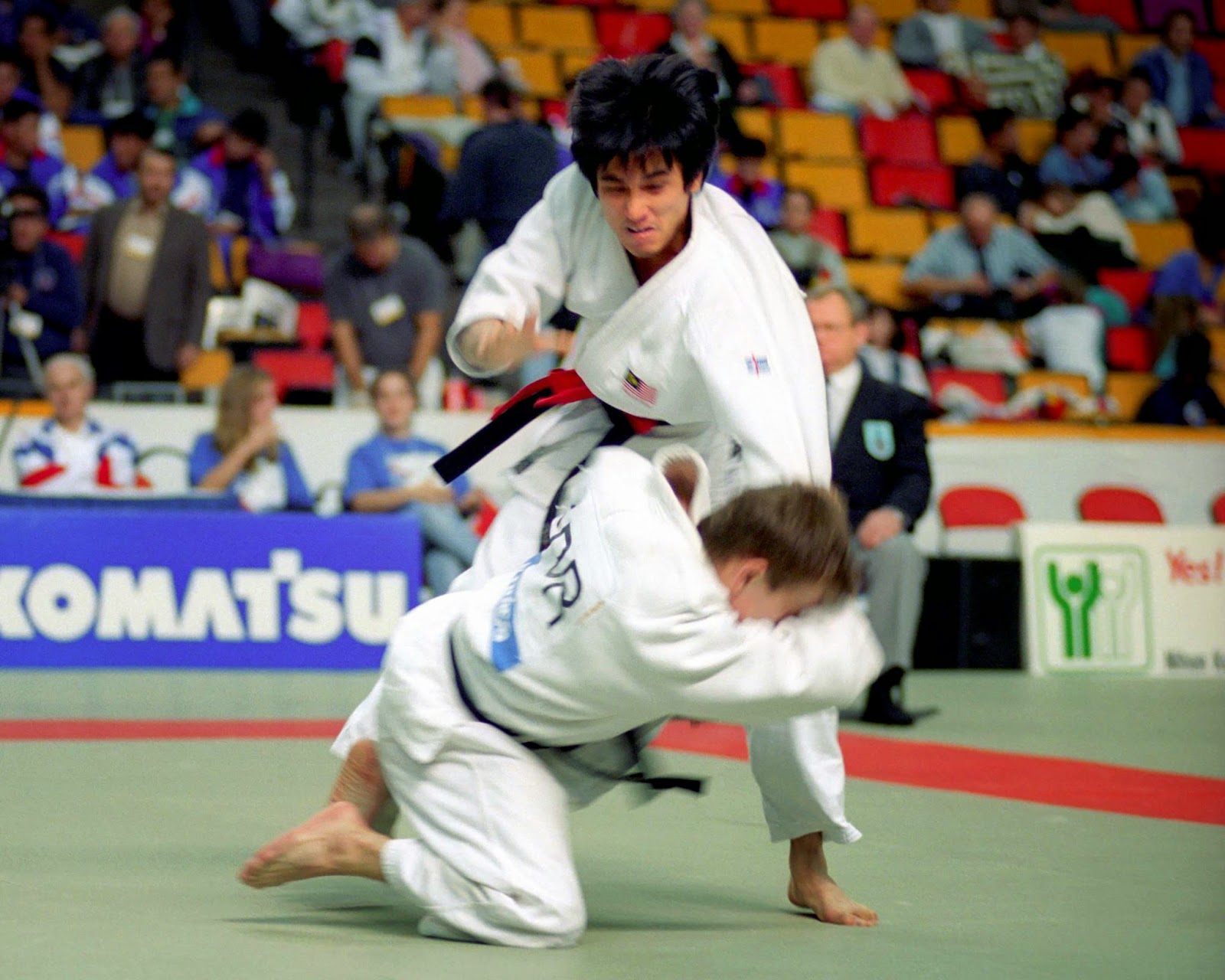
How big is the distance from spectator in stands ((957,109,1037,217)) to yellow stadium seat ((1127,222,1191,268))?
82cm

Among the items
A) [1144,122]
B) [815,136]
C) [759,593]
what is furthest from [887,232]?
[759,593]

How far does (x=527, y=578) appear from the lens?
8.84 ft

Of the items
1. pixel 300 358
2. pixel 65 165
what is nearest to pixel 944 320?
pixel 300 358

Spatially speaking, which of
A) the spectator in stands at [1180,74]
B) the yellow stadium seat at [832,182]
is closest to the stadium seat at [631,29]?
the yellow stadium seat at [832,182]

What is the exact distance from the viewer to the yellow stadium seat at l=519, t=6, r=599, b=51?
11.7 meters

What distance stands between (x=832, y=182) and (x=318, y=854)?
926cm

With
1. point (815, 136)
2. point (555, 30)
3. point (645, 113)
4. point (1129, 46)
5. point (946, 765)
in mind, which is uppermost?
point (1129, 46)

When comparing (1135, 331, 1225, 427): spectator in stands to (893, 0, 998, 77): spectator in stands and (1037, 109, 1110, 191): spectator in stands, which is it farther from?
(893, 0, 998, 77): spectator in stands

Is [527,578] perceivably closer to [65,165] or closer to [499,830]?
[499,830]

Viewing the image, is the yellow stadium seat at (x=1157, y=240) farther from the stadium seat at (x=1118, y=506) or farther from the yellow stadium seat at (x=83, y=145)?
the yellow stadium seat at (x=83, y=145)

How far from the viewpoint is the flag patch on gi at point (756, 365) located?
277 cm

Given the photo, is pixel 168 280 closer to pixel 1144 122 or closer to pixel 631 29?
pixel 631 29

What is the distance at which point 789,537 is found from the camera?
8.27 ft

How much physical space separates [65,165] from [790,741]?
7.38 metres
